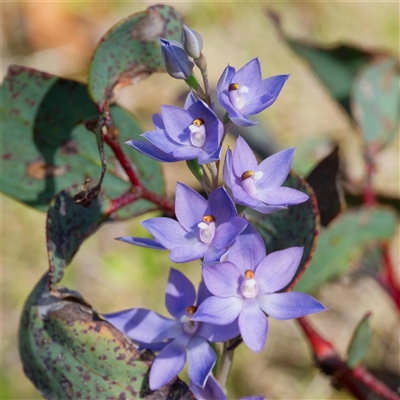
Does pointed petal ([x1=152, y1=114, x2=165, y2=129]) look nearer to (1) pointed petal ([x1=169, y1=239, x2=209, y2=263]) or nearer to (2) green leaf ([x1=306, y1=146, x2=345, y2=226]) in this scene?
(1) pointed petal ([x1=169, y1=239, x2=209, y2=263])

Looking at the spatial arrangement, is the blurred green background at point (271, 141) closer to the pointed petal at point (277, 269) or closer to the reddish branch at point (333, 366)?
the reddish branch at point (333, 366)

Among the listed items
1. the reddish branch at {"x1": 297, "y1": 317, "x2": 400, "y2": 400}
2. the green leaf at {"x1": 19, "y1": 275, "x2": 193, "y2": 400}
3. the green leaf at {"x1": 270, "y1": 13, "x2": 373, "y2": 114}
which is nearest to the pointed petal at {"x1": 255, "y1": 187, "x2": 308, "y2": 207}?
the green leaf at {"x1": 19, "y1": 275, "x2": 193, "y2": 400}

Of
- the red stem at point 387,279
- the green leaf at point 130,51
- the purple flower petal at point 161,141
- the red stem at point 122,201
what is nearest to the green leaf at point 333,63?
the red stem at point 387,279

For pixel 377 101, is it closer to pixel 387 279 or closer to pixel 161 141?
pixel 387 279

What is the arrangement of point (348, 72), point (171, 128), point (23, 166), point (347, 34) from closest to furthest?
1. point (171, 128)
2. point (23, 166)
3. point (348, 72)
4. point (347, 34)

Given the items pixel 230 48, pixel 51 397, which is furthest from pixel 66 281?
pixel 230 48

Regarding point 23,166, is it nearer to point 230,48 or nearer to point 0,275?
point 0,275
